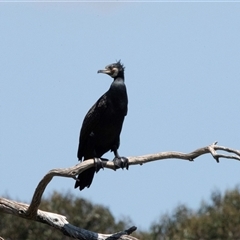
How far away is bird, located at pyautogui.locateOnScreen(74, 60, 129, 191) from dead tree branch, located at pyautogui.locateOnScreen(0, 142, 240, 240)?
731mm

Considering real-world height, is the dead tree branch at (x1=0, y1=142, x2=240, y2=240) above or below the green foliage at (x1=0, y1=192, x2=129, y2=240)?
below

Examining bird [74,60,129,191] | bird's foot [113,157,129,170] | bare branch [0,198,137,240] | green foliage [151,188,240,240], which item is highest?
green foliage [151,188,240,240]

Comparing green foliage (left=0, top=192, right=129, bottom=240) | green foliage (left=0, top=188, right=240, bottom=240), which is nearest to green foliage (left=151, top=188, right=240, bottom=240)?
green foliage (left=0, top=188, right=240, bottom=240)

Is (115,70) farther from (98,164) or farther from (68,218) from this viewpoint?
(68,218)

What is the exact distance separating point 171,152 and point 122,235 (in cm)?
110

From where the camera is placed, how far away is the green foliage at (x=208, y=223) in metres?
25.5

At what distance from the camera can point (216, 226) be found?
84.8 ft

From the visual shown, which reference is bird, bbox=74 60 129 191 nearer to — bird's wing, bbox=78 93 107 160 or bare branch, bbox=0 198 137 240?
bird's wing, bbox=78 93 107 160

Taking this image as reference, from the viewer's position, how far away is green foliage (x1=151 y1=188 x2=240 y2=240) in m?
25.5

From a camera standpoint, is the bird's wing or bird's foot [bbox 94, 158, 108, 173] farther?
the bird's wing

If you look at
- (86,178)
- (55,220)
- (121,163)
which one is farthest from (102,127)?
(55,220)

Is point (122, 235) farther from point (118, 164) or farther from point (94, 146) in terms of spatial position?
point (94, 146)

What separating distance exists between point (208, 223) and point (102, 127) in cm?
1486

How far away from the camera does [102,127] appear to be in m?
11.7
